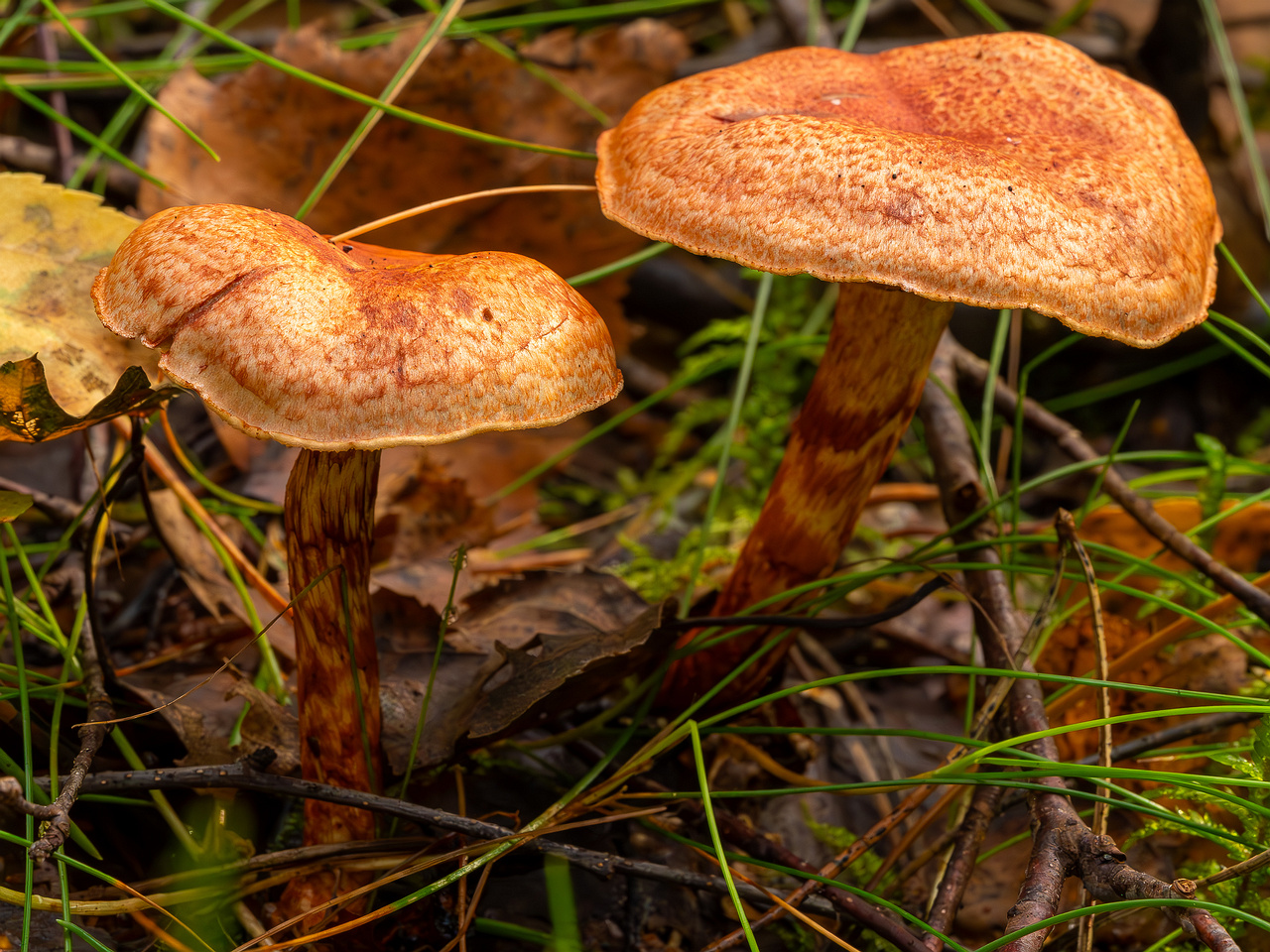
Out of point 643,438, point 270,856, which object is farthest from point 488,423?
point 643,438

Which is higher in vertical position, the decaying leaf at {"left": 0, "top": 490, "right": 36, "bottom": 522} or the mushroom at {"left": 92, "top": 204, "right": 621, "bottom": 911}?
the mushroom at {"left": 92, "top": 204, "right": 621, "bottom": 911}

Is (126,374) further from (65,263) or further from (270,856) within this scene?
(270,856)

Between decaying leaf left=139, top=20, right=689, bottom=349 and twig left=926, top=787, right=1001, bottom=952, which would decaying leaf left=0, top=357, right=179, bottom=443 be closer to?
decaying leaf left=139, top=20, right=689, bottom=349

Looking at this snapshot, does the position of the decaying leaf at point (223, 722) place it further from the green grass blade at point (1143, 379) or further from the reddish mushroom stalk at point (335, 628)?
the green grass blade at point (1143, 379)

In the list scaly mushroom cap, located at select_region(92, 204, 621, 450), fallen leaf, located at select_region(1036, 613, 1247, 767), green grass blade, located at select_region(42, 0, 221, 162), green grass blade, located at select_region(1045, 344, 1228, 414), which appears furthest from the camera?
green grass blade, located at select_region(1045, 344, 1228, 414)

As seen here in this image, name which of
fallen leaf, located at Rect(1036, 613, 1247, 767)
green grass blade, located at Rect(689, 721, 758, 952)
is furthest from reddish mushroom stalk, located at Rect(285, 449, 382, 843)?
fallen leaf, located at Rect(1036, 613, 1247, 767)

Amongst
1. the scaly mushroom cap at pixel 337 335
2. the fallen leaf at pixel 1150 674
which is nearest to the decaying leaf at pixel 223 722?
the scaly mushroom cap at pixel 337 335
